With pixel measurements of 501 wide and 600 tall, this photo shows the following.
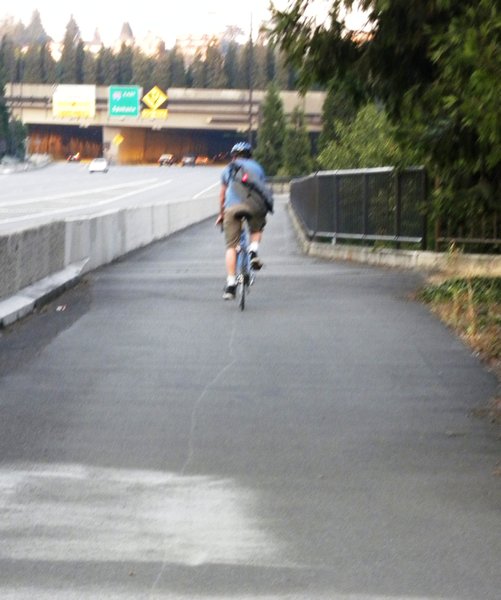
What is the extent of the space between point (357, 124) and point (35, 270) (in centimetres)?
2397

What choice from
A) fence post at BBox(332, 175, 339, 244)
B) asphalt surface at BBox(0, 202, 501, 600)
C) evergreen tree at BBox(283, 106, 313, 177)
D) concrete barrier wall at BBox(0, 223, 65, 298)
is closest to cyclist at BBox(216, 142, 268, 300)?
asphalt surface at BBox(0, 202, 501, 600)

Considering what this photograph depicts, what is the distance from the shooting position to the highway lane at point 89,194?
53062 millimetres

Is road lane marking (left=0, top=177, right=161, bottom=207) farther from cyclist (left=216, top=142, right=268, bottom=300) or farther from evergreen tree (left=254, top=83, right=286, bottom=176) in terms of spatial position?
cyclist (left=216, top=142, right=268, bottom=300)

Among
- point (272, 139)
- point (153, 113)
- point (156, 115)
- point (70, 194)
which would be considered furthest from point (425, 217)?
point (156, 115)

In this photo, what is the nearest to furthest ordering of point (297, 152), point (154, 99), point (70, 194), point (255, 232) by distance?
point (255, 232), point (70, 194), point (297, 152), point (154, 99)

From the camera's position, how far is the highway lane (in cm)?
5306

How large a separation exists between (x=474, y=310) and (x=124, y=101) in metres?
126

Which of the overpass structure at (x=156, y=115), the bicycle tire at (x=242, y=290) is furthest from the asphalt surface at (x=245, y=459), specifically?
the overpass structure at (x=156, y=115)

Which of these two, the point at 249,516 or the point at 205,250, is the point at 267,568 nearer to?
the point at 249,516

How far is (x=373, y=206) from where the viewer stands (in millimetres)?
26438

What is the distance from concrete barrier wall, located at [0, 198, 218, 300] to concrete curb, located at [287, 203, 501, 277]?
4.06 m

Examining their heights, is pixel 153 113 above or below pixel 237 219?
above

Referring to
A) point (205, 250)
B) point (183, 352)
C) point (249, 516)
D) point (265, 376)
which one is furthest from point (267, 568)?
point (205, 250)

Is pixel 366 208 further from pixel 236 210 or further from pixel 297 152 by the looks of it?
pixel 297 152
